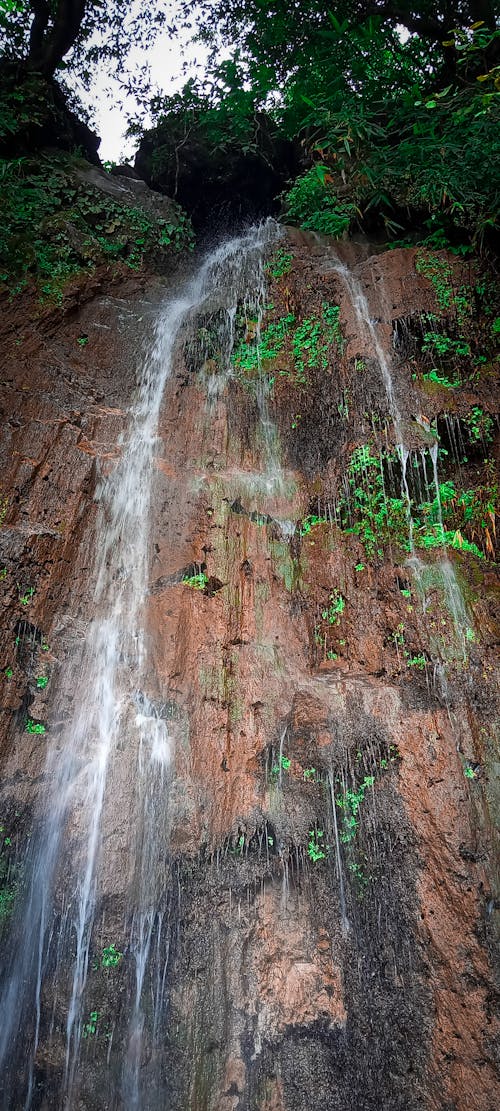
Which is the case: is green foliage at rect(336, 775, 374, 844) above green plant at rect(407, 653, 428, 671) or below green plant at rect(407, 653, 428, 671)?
below

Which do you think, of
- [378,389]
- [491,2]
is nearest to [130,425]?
[378,389]

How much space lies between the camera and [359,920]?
410cm

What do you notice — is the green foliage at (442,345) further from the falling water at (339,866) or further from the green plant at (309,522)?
the falling water at (339,866)

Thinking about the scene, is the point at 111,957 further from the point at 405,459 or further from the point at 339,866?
the point at 405,459

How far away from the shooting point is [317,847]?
4375 mm

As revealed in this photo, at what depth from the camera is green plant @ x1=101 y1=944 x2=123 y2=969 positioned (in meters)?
4.05

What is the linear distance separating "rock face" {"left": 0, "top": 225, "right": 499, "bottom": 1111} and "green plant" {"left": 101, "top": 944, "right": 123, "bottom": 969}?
2 centimetres

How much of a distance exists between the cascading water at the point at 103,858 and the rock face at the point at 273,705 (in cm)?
2

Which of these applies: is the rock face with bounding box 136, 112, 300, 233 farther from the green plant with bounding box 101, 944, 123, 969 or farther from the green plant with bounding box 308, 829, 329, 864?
the green plant with bounding box 101, 944, 123, 969

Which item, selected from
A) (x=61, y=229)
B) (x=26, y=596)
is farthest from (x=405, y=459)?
(x=61, y=229)

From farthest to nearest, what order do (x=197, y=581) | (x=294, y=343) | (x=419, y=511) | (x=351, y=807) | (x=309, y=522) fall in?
(x=294, y=343)
(x=309, y=522)
(x=419, y=511)
(x=197, y=581)
(x=351, y=807)

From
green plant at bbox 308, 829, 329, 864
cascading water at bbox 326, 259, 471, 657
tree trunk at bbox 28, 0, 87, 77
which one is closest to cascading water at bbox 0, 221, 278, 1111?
green plant at bbox 308, 829, 329, 864

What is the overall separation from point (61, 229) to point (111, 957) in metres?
7.98

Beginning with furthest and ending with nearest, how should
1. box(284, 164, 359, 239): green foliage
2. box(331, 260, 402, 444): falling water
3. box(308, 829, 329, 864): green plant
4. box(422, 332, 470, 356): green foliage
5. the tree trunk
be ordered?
the tree trunk < box(284, 164, 359, 239): green foliage < box(422, 332, 470, 356): green foliage < box(331, 260, 402, 444): falling water < box(308, 829, 329, 864): green plant
